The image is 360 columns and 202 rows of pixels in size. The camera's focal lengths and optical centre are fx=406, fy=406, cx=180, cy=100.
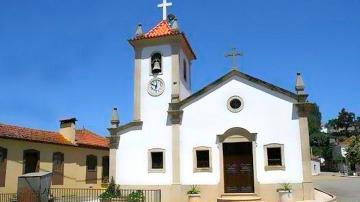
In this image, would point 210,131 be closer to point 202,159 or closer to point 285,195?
point 202,159

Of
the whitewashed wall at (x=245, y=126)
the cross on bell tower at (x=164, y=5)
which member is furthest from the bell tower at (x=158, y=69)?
the whitewashed wall at (x=245, y=126)

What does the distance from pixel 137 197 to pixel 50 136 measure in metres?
9.60

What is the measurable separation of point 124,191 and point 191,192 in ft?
12.2

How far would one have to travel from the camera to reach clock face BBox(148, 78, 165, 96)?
22.7 m

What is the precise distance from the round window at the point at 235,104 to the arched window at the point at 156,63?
466cm

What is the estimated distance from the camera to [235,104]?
20.9 meters

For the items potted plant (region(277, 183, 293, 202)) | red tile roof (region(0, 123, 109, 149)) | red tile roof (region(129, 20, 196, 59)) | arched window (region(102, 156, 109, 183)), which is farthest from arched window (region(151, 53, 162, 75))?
arched window (region(102, 156, 109, 183))

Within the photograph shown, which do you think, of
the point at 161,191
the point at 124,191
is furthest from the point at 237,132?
the point at 124,191

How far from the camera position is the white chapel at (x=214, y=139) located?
19.7 m

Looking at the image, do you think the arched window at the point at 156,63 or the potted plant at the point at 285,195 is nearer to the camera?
the potted plant at the point at 285,195

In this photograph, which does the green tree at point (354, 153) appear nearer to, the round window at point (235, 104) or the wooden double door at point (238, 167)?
the wooden double door at point (238, 167)

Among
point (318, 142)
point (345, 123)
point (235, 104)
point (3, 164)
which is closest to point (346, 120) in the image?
point (345, 123)

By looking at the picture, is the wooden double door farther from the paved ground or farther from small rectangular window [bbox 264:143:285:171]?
the paved ground

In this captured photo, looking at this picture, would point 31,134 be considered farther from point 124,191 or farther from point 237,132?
point 237,132
